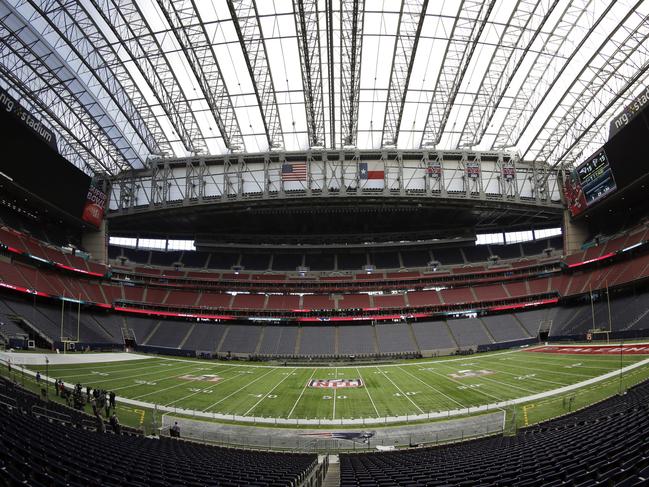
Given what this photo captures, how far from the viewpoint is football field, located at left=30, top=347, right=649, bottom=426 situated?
29.7 metres

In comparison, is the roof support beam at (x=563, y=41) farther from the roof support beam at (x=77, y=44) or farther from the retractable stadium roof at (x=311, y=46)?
the roof support beam at (x=77, y=44)

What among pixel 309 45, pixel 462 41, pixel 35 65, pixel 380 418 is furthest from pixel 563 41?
pixel 35 65

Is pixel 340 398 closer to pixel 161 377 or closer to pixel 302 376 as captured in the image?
pixel 302 376

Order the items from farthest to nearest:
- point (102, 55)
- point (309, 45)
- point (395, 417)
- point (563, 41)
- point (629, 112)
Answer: point (102, 55) < point (629, 112) < point (309, 45) < point (563, 41) < point (395, 417)

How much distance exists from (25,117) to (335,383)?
3964 cm

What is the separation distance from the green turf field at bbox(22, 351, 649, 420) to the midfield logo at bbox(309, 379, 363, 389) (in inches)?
11.2

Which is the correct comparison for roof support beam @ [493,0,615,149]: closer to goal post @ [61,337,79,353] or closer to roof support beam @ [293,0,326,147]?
roof support beam @ [293,0,326,147]

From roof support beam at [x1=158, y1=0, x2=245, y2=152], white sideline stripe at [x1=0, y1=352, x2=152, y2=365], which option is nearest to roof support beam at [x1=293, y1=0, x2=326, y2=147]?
roof support beam at [x1=158, y1=0, x2=245, y2=152]

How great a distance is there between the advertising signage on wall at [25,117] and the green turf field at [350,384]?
23.8 meters

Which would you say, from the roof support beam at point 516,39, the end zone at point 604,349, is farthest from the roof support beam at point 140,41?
the end zone at point 604,349

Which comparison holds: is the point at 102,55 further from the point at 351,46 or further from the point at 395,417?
the point at 395,417

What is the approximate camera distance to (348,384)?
131 ft

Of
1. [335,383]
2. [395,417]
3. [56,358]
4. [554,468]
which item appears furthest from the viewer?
[56,358]

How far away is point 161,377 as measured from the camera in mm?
41344
